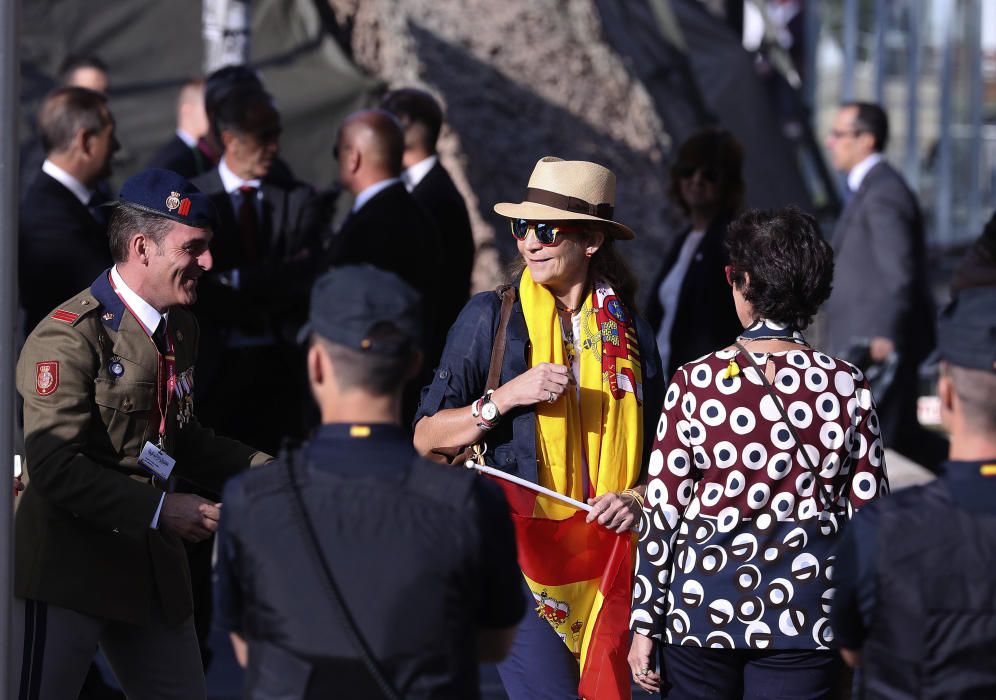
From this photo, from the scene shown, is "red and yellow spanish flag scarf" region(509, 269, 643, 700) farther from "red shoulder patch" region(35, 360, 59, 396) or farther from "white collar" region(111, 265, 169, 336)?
"red shoulder patch" region(35, 360, 59, 396)

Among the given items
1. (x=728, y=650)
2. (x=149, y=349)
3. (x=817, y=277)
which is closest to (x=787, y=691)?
(x=728, y=650)

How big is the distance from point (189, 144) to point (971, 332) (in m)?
4.45

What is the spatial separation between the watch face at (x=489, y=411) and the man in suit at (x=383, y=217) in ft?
6.29

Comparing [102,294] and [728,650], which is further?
[102,294]

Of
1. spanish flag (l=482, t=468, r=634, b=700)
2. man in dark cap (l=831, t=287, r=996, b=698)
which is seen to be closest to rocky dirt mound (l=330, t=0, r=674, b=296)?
spanish flag (l=482, t=468, r=634, b=700)

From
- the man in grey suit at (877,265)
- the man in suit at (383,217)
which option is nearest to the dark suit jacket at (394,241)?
the man in suit at (383,217)

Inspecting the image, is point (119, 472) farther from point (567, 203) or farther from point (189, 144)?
point (189, 144)

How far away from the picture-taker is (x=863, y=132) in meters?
7.85

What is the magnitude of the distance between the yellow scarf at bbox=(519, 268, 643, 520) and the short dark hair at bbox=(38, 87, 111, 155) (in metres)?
2.28

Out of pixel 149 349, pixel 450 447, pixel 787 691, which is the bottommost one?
pixel 787 691

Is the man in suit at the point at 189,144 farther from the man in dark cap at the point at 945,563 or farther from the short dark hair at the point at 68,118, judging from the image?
the man in dark cap at the point at 945,563

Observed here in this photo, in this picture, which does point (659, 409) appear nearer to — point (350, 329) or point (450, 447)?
point (450, 447)

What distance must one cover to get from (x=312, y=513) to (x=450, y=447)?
1.23 metres

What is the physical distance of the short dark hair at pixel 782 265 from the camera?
346 centimetres
